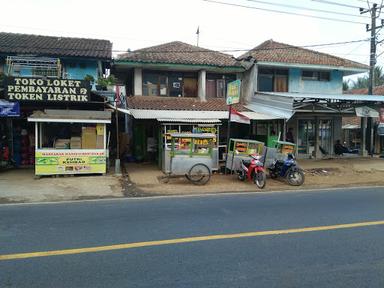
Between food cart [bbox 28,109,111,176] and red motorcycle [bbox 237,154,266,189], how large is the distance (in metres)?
5.26

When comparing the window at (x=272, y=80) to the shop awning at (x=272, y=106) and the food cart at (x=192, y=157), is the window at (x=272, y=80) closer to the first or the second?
the shop awning at (x=272, y=106)

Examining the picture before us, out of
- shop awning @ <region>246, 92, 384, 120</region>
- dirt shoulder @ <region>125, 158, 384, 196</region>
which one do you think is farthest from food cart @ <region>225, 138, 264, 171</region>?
shop awning @ <region>246, 92, 384, 120</region>

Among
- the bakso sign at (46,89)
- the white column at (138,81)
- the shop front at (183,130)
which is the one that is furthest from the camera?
the white column at (138,81)

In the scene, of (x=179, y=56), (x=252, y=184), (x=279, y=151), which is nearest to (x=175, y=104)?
(x=179, y=56)

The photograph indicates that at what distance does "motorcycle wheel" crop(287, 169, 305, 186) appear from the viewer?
12.1 metres

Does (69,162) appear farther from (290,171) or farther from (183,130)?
(290,171)

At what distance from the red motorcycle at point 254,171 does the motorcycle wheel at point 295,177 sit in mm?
1020

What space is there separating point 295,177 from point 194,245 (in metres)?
7.71

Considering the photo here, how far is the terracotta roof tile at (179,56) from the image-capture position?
1825 cm

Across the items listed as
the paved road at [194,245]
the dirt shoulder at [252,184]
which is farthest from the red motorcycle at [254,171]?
the paved road at [194,245]

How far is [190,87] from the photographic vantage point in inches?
777

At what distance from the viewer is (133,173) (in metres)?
14.3

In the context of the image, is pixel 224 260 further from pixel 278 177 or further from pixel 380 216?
pixel 278 177

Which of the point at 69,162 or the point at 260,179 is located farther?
the point at 69,162
